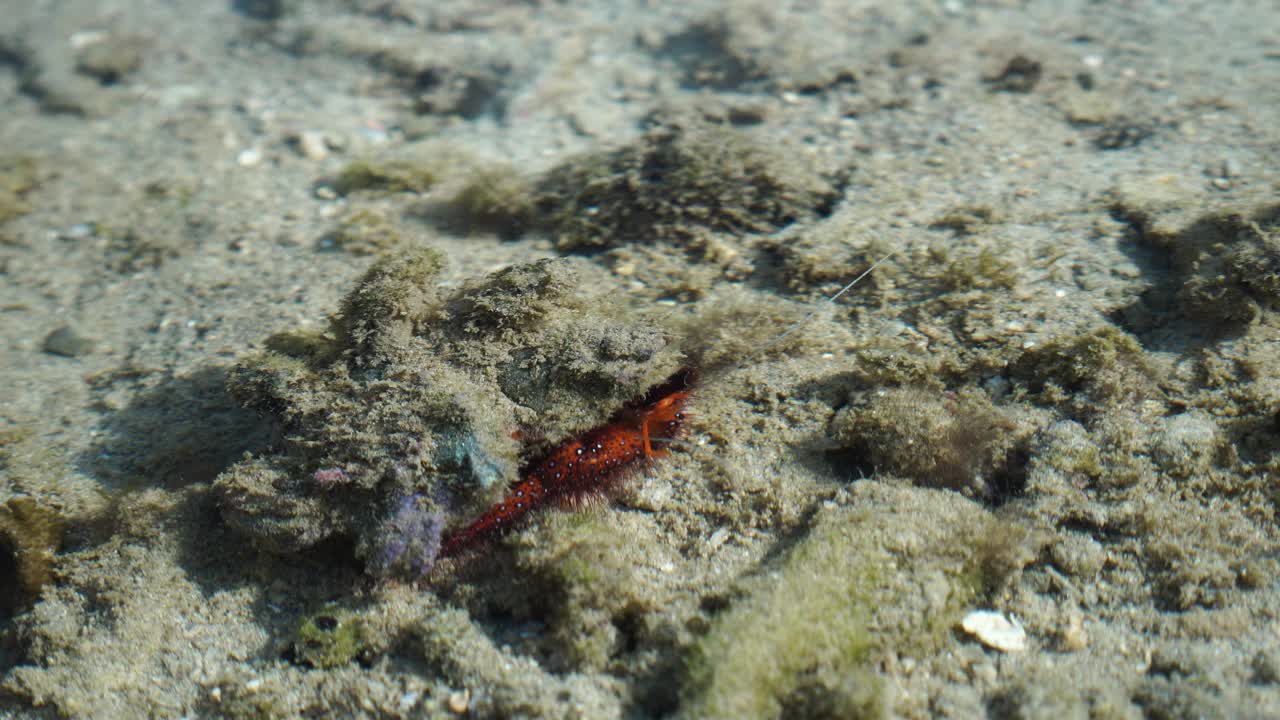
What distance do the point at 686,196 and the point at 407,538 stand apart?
2880mm

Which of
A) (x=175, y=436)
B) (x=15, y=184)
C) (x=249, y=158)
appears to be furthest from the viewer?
(x=249, y=158)

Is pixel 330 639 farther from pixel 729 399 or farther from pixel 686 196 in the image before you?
pixel 686 196

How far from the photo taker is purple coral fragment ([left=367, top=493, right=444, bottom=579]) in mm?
3229

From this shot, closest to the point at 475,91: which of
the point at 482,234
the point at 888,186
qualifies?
the point at 482,234

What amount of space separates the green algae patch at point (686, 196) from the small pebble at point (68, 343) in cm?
274

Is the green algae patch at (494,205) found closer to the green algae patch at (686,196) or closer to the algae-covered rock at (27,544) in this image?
the green algae patch at (686,196)

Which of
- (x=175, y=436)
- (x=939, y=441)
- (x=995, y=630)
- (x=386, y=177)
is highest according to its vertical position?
(x=939, y=441)

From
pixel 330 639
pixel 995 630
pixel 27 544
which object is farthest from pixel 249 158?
pixel 995 630

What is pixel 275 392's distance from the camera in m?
3.69

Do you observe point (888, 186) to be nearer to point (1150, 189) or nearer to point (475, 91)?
point (1150, 189)

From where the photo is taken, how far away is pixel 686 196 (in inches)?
209

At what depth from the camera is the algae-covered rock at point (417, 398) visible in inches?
129

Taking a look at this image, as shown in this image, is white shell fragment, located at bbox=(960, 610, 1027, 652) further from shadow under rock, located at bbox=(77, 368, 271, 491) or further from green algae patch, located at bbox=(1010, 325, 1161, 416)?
shadow under rock, located at bbox=(77, 368, 271, 491)

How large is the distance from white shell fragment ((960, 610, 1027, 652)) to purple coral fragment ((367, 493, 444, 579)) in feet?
6.31
